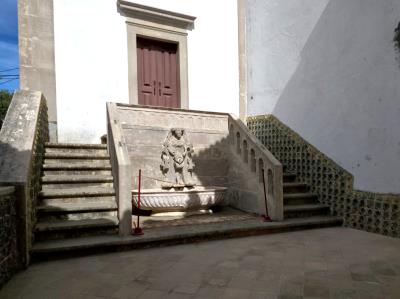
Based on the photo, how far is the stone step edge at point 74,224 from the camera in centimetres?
348

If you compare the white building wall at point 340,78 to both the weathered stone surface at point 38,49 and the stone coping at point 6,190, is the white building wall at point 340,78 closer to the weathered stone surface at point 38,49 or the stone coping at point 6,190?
the stone coping at point 6,190

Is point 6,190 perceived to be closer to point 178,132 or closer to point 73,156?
point 73,156

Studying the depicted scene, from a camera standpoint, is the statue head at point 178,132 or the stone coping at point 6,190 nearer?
the stone coping at point 6,190

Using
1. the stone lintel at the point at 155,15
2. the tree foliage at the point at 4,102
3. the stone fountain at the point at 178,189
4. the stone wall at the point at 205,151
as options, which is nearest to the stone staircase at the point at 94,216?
the stone wall at the point at 205,151

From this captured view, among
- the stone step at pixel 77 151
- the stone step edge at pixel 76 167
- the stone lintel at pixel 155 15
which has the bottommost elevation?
the stone step edge at pixel 76 167

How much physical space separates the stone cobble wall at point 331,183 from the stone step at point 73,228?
377 cm

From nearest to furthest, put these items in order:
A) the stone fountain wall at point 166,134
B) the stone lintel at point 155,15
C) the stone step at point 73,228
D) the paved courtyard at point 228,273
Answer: the paved courtyard at point 228,273 < the stone step at point 73,228 < the stone fountain wall at point 166,134 < the stone lintel at point 155,15

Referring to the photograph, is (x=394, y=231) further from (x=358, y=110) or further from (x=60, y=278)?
(x=60, y=278)

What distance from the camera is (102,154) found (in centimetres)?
554

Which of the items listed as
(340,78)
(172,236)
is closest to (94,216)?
(172,236)

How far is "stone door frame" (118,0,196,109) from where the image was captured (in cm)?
674

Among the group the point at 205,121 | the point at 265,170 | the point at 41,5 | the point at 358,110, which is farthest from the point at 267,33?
the point at 41,5

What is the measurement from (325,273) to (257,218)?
200 centimetres

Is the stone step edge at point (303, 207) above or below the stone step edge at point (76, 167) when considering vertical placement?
below
